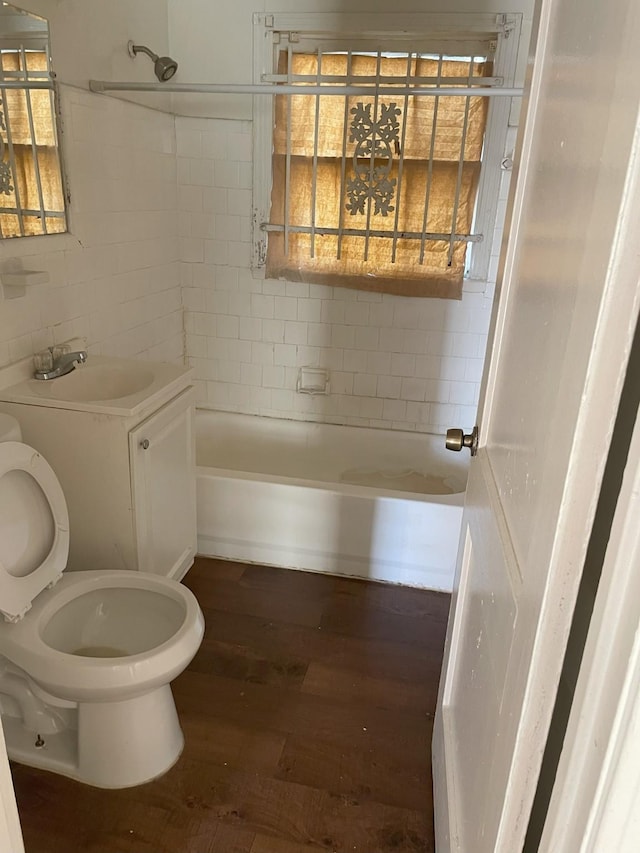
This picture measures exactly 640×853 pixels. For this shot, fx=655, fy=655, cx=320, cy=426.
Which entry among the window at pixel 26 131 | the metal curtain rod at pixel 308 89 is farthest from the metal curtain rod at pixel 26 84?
the metal curtain rod at pixel 308 89

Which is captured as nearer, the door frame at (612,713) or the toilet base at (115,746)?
the door frame at (612,713)

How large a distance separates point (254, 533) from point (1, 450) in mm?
1208

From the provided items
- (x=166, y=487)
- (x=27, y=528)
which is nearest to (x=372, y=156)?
(x=166, y=487)

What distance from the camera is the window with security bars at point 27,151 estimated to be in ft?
6.27

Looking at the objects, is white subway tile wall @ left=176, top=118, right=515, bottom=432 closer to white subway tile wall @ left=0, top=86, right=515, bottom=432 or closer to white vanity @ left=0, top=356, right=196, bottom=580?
white subway tile wall @ left=0, top=86, right=515, bottom=432

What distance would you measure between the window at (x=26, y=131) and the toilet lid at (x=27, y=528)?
76 cm

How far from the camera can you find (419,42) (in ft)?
8.92

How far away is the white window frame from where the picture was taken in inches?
104

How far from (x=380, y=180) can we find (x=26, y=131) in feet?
4.80

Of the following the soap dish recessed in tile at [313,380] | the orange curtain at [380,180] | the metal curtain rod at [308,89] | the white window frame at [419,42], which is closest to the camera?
the metal curtain rod at [308,89]

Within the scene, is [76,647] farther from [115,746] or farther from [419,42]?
[419,42]

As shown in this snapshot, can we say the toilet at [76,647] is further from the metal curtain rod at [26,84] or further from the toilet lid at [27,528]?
the metal curtain rod at [26,84]

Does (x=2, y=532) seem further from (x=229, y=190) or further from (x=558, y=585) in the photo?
(x=229, y=190)

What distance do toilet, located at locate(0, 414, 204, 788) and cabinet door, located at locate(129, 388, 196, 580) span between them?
0.23 metres
